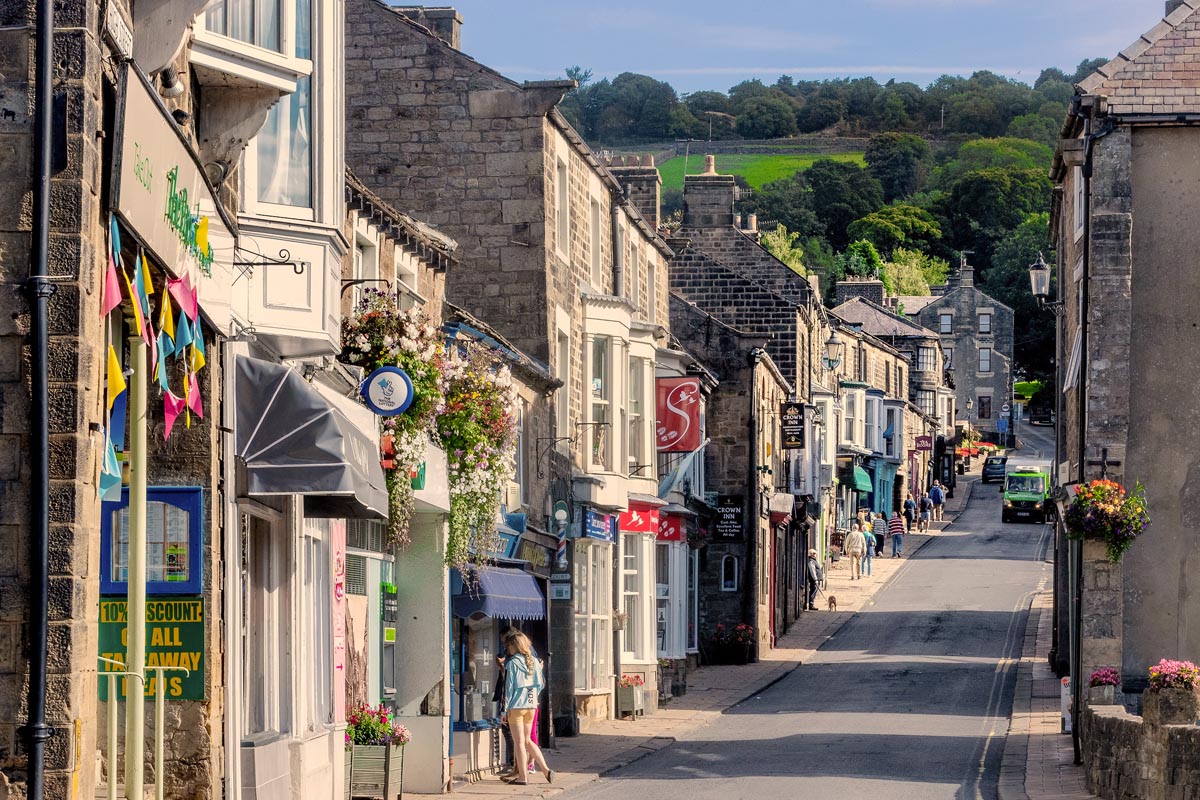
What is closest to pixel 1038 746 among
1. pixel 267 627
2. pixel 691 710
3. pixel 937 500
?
pixel 691 710

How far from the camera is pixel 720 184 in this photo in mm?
52156

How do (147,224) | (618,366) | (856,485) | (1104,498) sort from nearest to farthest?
1. (147,224)
2. (1104,498)
3. (618,366)
4. (856,485)

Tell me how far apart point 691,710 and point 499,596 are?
10066mm

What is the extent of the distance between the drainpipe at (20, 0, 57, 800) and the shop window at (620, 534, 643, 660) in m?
22.5

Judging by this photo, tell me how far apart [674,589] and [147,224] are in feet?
87.9

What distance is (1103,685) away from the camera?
20.8 meters

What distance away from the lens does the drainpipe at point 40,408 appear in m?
8.45

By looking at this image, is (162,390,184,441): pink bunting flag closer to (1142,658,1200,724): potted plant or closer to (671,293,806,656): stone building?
(1142,658,1200,724): potted plant

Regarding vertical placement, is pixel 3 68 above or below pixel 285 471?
above

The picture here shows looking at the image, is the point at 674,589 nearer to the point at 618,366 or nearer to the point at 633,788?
the point at 618,366

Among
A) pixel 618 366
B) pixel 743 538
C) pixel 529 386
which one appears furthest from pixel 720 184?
pixel 529 386

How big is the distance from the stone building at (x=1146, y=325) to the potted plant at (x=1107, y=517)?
0.87 metres

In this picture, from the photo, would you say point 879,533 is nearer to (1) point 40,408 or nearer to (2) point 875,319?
(2) point 875,319

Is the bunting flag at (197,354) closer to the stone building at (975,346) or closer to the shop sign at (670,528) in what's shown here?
the shop sign at (670,528)
